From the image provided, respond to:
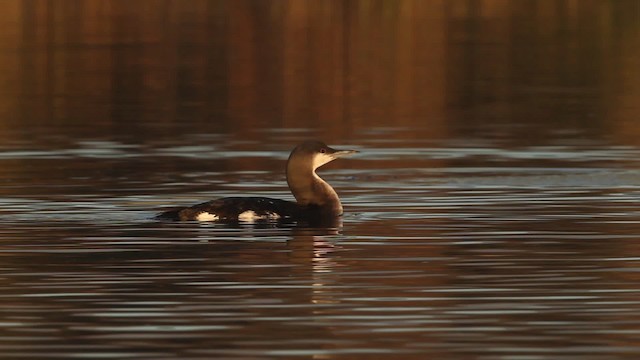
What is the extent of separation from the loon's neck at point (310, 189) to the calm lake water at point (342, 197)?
277 millimetres

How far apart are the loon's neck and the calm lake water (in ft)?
0.91

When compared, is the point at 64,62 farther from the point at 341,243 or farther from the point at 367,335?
the point at 367,335

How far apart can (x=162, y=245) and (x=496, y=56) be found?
2363 cm

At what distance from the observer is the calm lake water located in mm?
11523

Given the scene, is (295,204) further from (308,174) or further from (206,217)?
(206,217)

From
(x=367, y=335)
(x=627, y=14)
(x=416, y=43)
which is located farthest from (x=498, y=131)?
(x=627, y=14)

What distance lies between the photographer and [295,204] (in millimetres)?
17047

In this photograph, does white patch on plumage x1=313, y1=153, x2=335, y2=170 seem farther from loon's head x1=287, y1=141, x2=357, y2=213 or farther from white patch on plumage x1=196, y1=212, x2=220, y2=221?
white patch on plumage x1=196, y1=212, x2=220, y2=221

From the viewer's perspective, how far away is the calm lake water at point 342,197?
11.5 metres

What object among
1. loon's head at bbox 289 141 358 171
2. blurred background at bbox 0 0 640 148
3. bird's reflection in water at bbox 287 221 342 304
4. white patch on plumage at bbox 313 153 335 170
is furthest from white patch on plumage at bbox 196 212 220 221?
blurred background at bbox 0 0 640 148

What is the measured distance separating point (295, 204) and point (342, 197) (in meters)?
1.68

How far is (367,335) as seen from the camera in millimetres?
11242

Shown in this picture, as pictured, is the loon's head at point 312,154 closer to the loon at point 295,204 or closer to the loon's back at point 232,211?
the loon at point 295,204

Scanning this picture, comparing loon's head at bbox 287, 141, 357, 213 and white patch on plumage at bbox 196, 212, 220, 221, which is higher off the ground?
loon's head at bbox 287, 141, 357, 213
